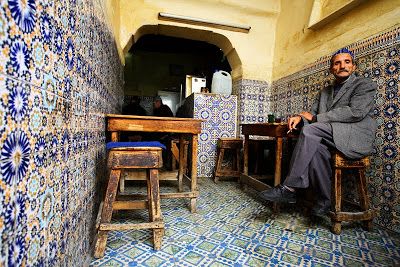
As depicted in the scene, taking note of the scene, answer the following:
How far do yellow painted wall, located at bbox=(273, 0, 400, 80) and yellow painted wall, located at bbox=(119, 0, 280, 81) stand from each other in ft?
0.65

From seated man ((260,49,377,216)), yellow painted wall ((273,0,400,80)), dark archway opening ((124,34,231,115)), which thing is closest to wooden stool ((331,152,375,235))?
seated man ((260,49,377,216))

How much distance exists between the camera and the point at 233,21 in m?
4.02

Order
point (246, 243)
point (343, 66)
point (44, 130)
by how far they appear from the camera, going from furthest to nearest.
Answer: point (343, 66)
point (246, 243)
point (44, 130)

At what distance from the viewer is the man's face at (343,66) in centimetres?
218

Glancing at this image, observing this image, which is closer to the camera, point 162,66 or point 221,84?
point 221,84

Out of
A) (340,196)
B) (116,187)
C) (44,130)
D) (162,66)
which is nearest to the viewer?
(44,130)

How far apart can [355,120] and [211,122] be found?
93.3 inches

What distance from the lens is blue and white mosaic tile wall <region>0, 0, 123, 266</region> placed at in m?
0.55

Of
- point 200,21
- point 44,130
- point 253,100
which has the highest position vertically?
point 200,21

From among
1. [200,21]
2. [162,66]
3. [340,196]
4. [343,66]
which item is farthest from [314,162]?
[162,66]

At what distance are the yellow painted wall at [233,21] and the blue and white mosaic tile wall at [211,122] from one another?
2.21 ft

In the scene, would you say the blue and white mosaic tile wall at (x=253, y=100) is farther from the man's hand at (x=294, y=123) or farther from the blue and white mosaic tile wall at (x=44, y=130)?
the blue and white mosaic tile wall at (x=44, y=130)

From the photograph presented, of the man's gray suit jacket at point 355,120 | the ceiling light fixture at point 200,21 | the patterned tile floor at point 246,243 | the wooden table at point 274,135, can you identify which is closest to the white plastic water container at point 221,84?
the ceiling light fixture at point 200,21

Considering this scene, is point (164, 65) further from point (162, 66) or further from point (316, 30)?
point (316, 30)
